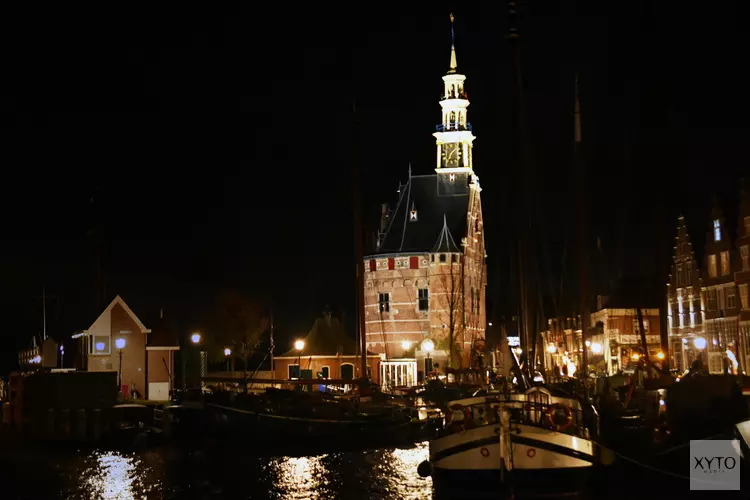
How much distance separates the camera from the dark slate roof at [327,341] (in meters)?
83.2

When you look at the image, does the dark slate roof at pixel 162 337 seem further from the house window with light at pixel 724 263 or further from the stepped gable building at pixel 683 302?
the house window with light at pixel 724 263

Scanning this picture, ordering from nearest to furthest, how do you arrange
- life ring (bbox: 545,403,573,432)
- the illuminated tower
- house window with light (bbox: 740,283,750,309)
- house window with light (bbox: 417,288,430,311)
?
life ring (bbox: 545,403,573,432) → house window with light (bbox: 740,283,750,309) → house window with light (bbox: 417,288,430,311) → the illuminated tower

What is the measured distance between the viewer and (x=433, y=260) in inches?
3809

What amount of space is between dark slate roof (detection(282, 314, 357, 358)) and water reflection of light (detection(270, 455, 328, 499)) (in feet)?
138

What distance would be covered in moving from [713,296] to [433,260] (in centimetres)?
3570

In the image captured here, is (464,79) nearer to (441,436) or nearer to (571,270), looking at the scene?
(571,270)

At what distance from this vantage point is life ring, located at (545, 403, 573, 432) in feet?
94.5

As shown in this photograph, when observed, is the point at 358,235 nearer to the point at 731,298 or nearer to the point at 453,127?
the point at 731,298

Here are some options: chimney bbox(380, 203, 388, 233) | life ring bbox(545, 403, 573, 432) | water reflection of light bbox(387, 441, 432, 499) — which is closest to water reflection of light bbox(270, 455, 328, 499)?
water reflection of light bbox(387, 441, 432, 499)

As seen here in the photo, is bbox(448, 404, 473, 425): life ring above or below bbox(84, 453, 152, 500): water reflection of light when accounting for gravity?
above

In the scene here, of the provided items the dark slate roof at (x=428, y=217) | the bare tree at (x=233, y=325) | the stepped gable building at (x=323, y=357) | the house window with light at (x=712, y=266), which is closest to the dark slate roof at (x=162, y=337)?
the stepped gable building at (x=323, y=357)

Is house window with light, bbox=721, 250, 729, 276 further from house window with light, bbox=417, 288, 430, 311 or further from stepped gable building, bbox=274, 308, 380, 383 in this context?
house window with light, bbox=417, 288, 430, 311

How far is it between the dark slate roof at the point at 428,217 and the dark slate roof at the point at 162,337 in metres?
37.4

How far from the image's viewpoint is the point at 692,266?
6806cm
